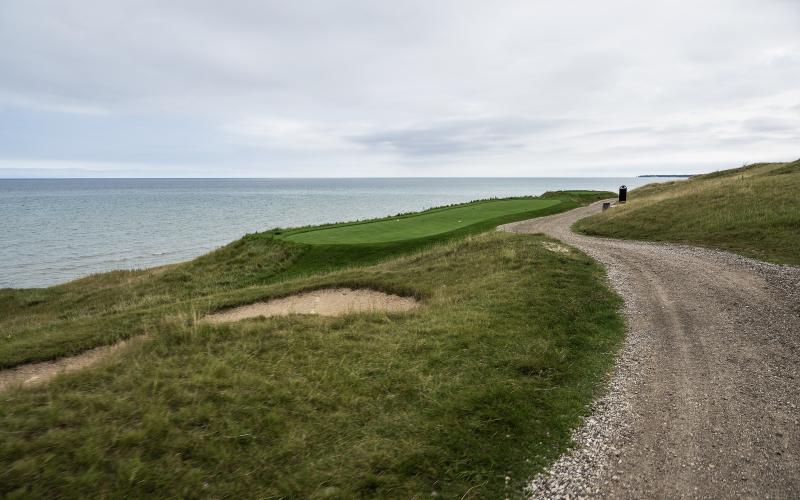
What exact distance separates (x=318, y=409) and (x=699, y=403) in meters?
6.46

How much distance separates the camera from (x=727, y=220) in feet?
70.6

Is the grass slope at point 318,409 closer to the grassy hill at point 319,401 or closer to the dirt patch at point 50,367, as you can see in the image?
the grassy hill at point 319,401

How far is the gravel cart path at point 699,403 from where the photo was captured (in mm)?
5285

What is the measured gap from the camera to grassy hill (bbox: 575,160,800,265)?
58.2ft

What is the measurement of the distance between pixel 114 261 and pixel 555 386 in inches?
1734

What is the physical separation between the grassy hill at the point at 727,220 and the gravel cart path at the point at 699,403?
17.7ft

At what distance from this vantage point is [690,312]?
1128 centimetres

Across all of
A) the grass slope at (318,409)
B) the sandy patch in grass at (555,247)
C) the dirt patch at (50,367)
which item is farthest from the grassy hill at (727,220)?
the dirt patch at (50,367)

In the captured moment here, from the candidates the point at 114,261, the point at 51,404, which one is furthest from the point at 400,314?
the point at 114,261

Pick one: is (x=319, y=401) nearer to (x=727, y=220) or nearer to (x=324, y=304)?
(x=324, y=304)

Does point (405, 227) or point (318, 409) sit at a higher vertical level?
point (405, 227)

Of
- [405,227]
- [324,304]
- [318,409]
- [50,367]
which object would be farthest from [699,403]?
[405,227]

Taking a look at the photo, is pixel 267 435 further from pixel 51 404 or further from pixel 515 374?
pixel 515 374

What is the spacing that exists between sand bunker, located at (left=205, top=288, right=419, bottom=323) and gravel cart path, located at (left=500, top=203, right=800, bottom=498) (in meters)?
7.42
